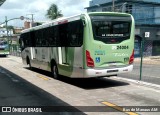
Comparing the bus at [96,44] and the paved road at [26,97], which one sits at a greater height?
the bus at [96,44]

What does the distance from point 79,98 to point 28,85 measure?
425 cm

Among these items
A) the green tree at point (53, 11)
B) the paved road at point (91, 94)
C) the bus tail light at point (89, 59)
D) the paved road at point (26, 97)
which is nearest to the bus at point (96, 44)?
the bus tail light at point (89, 59)

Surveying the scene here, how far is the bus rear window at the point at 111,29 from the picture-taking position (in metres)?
13.0

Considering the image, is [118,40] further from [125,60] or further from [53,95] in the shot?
[53,95]

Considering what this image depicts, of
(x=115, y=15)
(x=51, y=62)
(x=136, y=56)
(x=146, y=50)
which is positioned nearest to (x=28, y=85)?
(x=51, y=62)

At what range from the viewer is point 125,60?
13742 mm

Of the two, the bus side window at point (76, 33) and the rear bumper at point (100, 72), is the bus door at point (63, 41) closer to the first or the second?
the bus side window at point (76, 33)

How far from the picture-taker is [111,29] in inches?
524

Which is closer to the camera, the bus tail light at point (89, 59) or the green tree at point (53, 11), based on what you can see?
the bus tail light at point (89, 59)

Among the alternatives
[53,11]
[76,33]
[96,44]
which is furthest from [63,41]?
[53,11]

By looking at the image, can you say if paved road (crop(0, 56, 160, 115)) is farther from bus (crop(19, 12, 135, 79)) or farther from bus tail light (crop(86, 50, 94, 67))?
bus tail light (crop(86, 50, 94, 67))

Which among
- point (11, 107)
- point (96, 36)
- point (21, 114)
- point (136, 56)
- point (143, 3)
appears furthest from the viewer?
point (143, 3)

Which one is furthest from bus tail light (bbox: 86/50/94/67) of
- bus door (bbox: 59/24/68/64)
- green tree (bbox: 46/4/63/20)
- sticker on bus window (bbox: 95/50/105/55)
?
green tree (bbox: 46/4/63/20)

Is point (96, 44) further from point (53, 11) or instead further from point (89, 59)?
point (53, 11)
